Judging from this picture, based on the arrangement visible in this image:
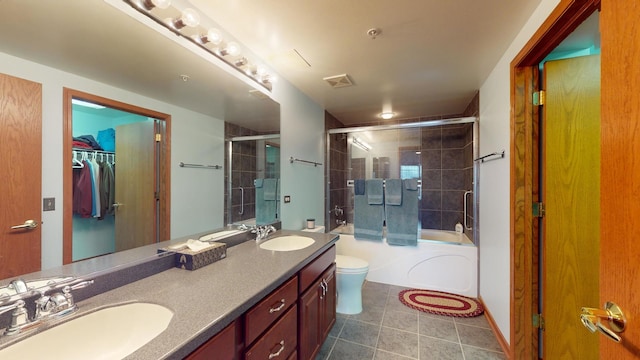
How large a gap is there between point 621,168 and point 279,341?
135 cm

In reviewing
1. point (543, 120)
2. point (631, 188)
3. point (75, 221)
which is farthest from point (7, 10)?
point (543, 120)

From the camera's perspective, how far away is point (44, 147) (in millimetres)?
827

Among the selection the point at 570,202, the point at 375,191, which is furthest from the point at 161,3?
the point at 375,191

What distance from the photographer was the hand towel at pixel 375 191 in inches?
119

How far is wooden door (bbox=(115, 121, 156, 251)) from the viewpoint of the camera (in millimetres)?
1025

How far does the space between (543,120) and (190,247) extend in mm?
2200

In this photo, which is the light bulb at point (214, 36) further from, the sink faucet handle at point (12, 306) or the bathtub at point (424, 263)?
the bathtub at point (424, 263)

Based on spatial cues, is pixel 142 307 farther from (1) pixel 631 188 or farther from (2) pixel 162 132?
(1) pixel 631 188

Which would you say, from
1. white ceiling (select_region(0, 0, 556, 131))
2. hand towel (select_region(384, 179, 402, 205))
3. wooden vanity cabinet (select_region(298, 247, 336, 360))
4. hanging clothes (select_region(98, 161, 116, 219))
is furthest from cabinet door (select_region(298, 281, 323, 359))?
hand towel (select_region(384, 179, 402, 205))

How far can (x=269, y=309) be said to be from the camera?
1074 mm

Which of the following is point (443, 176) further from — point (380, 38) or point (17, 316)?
point (17, 316)

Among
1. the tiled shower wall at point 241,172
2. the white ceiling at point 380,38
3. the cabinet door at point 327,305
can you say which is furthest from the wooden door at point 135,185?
the cabinet door at point 327,305

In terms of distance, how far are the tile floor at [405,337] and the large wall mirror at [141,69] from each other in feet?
4.17

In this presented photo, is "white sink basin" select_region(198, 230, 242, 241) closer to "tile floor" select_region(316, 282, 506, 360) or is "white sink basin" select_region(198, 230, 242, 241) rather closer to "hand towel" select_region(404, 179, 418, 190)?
"tile floor" select_region(316, 282, 506, 360)
